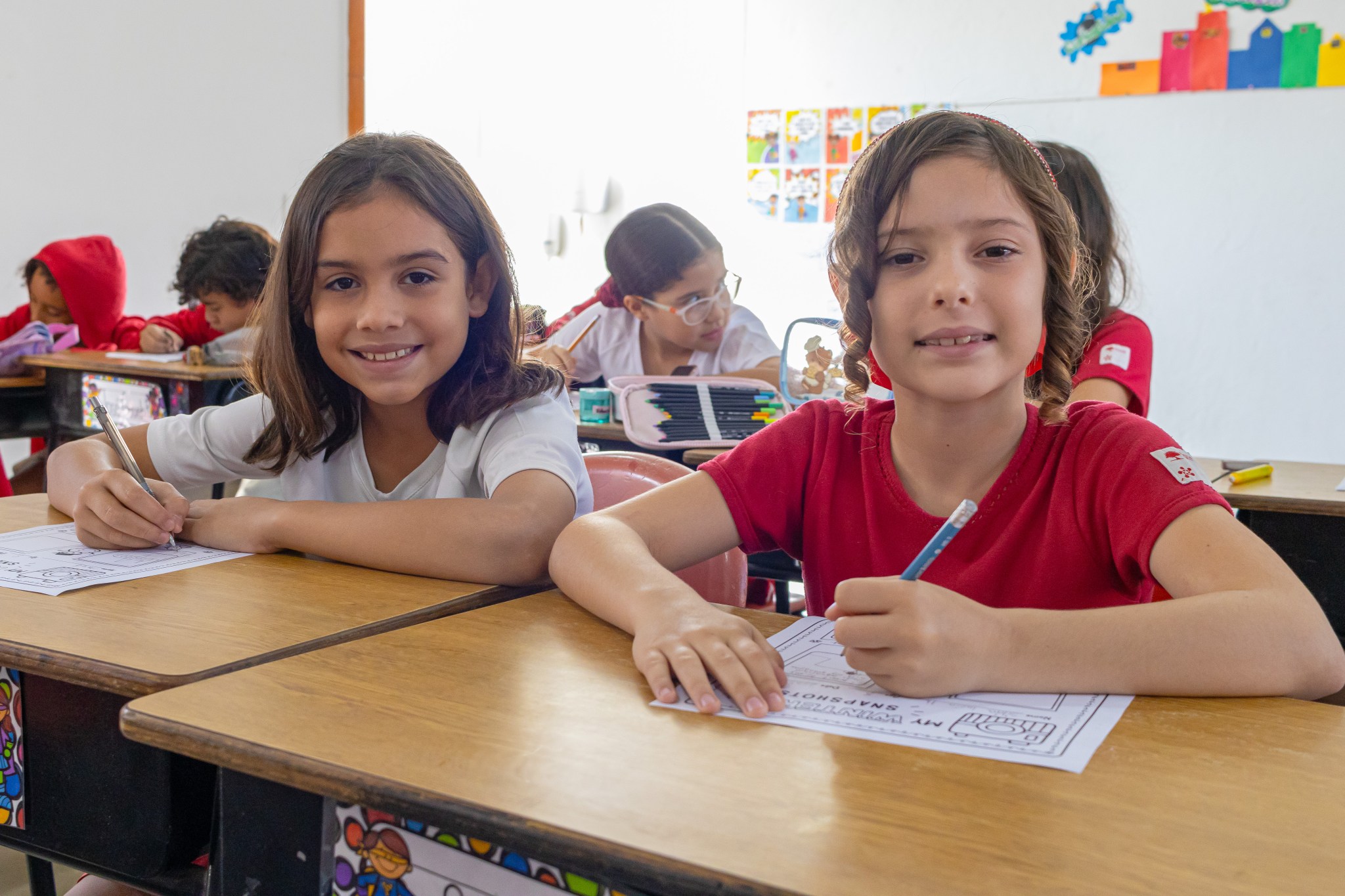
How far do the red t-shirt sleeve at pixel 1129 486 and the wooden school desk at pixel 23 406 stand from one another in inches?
149

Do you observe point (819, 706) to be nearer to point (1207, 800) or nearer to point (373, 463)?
point (1207, 800)

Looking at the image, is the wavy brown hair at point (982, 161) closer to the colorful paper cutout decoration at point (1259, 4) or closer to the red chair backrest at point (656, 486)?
the red chair backrest at point (656, 486)

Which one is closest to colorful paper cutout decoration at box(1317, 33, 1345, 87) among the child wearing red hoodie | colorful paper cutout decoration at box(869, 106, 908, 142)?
colorful paper cutout decoration at box(869, 106, 908, 142)

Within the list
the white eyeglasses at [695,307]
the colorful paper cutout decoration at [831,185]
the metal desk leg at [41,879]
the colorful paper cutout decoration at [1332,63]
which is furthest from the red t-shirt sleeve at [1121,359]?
the colorful paper cutout decoration at [831,185]

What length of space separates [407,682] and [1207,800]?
0.49 metres

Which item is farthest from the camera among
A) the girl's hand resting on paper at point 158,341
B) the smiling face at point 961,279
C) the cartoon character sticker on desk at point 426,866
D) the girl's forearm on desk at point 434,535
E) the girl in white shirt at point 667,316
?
the girl's hand resting on paper at point 158,341

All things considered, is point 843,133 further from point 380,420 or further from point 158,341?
point 380,420

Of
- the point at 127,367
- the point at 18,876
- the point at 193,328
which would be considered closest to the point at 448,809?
the point at 18,876

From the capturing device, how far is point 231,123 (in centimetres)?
540

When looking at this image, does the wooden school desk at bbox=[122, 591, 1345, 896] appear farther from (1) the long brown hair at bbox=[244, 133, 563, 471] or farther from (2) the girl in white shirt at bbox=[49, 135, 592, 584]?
(1) the long brown hair at bbox=[244, 133, 563, 471]

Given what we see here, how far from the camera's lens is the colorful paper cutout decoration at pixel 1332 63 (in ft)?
12.0

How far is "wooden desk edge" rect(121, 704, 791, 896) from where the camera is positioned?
482mm

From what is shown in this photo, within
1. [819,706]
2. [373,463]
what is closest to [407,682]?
[819,706]

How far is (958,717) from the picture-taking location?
67cm
